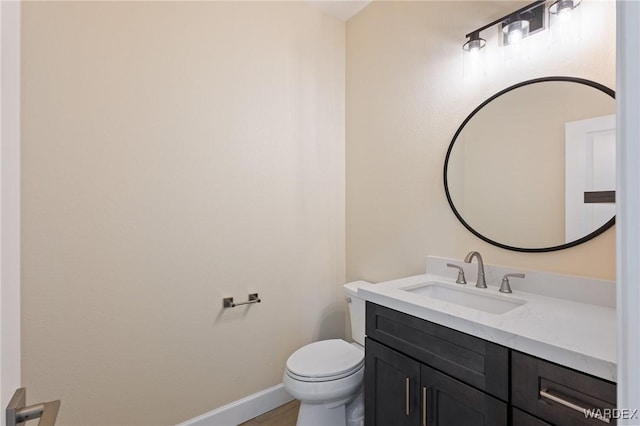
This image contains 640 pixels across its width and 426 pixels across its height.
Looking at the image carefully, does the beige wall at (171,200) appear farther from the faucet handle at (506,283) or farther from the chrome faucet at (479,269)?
the faucet handle at (506,283)

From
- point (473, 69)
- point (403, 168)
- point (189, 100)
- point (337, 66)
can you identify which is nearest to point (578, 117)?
point (473, 69)

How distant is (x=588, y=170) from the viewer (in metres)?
1.25

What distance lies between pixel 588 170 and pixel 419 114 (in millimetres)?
891

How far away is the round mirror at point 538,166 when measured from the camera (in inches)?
48.5

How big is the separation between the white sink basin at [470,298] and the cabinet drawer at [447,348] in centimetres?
24

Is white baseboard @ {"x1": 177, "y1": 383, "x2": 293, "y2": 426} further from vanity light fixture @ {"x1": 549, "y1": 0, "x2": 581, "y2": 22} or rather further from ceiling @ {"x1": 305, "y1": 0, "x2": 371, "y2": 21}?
ceiling @ {"x1": 305, "y1": 0, "x2": 371, "y2": 21}

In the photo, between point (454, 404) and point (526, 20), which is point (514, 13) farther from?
point (454, 404)

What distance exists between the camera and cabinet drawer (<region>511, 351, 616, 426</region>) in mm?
792

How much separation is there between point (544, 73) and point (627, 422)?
4.75 ft

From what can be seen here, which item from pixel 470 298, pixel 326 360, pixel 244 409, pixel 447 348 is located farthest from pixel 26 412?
pixel 244 409

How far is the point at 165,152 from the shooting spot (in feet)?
5.43

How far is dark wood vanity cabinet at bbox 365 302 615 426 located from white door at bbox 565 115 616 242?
26.6 inches

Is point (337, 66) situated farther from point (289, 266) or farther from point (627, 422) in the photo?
point (627, 422)

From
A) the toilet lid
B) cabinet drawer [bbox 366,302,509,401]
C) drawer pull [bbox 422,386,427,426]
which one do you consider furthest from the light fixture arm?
the toilet lid
